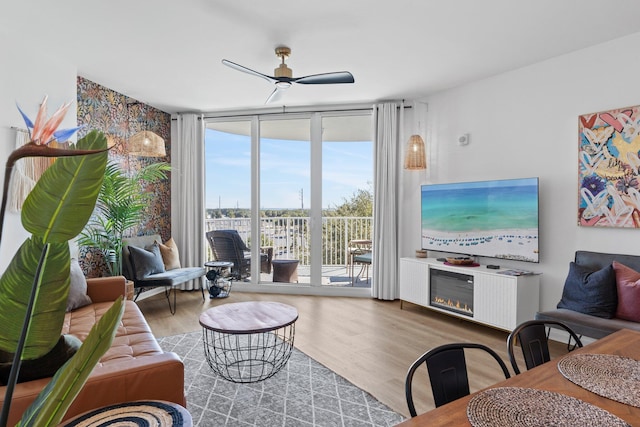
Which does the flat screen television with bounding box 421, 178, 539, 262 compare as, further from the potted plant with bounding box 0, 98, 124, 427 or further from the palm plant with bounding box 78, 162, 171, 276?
the potted plant with bounding box 0, 98, 124, 427

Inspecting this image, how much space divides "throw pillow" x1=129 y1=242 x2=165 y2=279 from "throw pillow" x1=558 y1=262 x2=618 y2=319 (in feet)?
13.7

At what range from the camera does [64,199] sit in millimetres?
692

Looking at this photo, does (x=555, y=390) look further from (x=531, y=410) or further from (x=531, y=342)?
(x=531, y=342)

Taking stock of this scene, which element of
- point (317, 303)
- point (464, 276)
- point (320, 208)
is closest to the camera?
point (464, 276)

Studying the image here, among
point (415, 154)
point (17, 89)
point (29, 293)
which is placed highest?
point (17, 89)

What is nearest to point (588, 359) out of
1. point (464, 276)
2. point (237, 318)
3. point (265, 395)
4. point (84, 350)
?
point (84, 350)

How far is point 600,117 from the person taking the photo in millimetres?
3312

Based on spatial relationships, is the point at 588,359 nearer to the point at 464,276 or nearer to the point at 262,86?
the point at 464,276

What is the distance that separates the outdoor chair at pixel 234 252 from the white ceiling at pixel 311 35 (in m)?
2.15

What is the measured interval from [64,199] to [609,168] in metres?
3.86

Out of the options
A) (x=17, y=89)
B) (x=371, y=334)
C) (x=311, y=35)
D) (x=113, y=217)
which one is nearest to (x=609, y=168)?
(x=371, y=334)

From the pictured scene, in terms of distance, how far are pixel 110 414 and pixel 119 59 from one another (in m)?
3.45

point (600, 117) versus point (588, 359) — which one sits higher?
point (600, 117)

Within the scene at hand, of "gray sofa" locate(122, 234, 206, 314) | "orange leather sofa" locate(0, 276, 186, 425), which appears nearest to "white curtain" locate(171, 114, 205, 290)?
"gray sofa" locate(122, 234, 206, 314)
